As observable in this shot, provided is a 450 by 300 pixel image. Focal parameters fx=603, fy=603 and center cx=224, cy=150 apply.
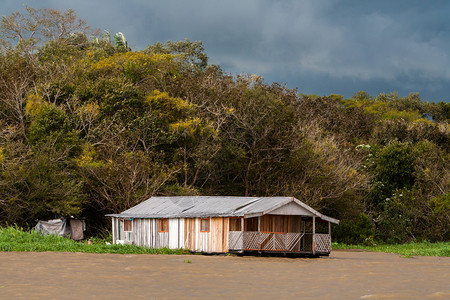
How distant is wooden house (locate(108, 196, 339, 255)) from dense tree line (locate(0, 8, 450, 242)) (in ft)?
18.7

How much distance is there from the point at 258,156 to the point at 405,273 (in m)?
27.3

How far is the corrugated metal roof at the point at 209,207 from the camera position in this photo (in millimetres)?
31703

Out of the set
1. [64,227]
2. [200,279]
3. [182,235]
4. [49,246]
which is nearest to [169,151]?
[64,227]

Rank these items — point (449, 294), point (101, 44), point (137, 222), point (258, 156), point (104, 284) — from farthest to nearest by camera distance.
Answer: point (101, 44) < point (258, 156) < point (137, 222) < point (104, 284) < point (449, 294)

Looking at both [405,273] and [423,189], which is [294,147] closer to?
[423,189]

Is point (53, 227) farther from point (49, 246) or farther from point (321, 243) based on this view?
point (321, 243)

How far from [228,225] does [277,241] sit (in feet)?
9.60

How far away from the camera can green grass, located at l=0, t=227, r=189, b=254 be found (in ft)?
96.9

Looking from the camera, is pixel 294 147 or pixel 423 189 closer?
pixel 294 147

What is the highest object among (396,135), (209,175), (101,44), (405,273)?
(101,44)

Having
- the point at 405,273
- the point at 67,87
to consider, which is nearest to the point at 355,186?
the point at 67,87

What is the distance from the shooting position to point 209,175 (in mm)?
47781

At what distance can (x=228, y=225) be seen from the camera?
31.9 meters

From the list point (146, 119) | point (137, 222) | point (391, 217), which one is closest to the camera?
point (137, 222)
